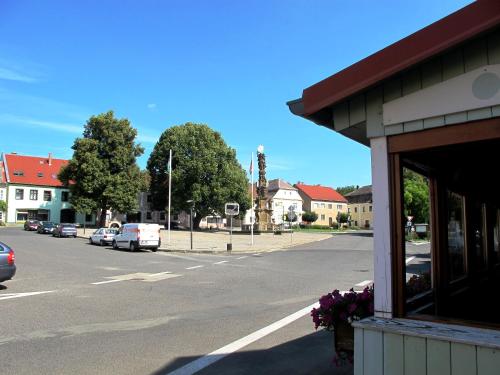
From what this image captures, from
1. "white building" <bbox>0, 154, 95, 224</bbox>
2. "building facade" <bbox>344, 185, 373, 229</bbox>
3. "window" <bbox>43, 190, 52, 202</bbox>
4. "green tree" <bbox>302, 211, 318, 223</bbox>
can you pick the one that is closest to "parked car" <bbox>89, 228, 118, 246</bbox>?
"white building" <bbox>0, 154, 95, 224</bbox>

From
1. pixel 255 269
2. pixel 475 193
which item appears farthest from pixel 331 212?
pixel 475 193

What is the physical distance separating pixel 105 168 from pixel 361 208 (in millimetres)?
77969

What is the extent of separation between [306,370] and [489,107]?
3895 millimetres

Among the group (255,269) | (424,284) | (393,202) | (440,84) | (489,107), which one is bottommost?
(255,269)

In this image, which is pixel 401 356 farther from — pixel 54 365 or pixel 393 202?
pixel 54 365

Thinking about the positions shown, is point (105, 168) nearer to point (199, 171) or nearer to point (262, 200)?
point (199, 171)

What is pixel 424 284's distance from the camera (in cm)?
578

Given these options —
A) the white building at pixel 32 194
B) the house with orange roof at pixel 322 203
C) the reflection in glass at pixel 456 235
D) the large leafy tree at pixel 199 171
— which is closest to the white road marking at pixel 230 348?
the reflection in glass at pixel 456 235

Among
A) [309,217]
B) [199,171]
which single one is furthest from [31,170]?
[309,217]

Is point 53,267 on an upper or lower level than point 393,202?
lower

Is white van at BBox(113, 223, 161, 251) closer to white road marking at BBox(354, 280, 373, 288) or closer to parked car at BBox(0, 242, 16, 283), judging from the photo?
parked car at BBox(0, 242, 16, 283)

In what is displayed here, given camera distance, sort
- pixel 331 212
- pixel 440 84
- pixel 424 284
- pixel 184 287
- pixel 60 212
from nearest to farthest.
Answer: pixel 440 84 → pixel 424 284 → pixel 184 287 → pixel 60 212 → pixel 331 212

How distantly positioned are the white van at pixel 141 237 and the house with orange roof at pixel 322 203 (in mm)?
83079

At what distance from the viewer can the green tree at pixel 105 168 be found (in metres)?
56.0
